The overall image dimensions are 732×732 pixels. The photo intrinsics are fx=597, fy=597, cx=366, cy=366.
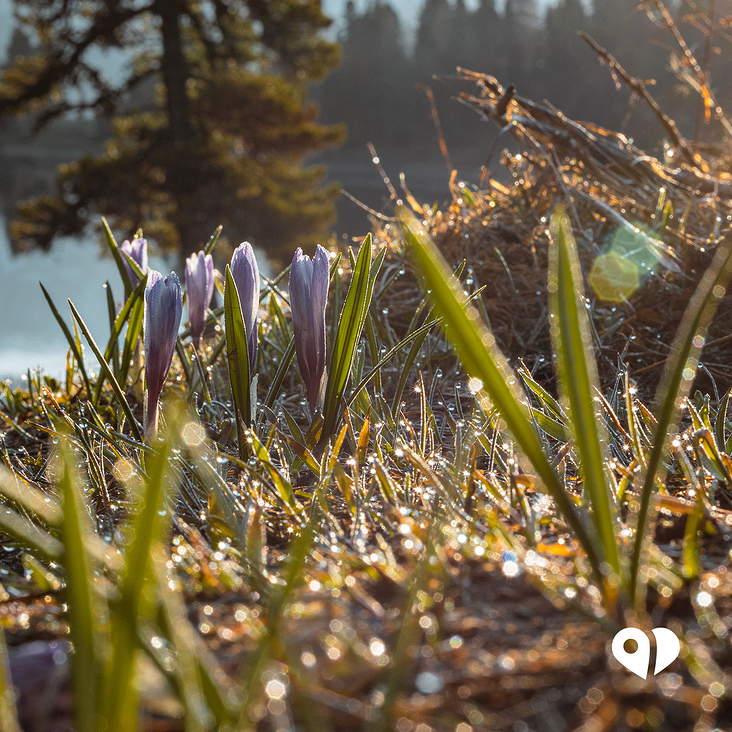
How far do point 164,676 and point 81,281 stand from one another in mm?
16899

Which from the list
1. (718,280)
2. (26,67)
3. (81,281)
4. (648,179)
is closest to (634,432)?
(718,280)

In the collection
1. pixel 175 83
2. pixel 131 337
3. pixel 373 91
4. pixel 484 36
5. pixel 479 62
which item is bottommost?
pixel 131 337

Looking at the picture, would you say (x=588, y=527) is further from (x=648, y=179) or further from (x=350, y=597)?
(x=648, y=179)

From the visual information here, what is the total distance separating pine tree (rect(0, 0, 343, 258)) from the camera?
6793 mm

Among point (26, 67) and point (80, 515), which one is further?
point (26, 67)

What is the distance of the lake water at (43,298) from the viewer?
282 inches

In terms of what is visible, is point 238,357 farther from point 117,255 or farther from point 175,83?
point 175,83

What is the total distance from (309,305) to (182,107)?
24.3 feet

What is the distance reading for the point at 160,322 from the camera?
24.9 inches

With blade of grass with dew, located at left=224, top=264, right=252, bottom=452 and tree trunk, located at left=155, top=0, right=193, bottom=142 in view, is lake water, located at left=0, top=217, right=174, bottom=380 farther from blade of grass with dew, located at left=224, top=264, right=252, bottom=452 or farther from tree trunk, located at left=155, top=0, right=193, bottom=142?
tree trunk, located at left=155, top=0, right=193, bottom=142

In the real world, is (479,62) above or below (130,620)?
above

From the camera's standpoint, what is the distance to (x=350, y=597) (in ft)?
1.22

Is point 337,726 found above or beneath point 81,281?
above

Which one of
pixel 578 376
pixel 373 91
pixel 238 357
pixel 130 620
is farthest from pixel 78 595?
pixel 373 91
